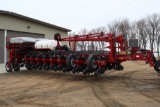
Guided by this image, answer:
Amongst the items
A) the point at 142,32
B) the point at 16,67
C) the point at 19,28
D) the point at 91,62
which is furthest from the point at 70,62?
the point at 142,32

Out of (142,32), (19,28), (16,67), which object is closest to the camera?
(16,67)

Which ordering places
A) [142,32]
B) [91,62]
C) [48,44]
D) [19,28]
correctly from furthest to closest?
[142,32] < [19,28] < [48,44] < [91,62]

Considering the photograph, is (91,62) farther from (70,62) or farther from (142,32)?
(142,32)

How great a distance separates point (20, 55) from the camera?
15656 millimetres

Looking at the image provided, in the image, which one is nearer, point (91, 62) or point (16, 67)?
point (91, 62)

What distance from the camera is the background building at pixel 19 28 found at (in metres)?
21.5

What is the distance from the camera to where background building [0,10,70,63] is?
21484mm

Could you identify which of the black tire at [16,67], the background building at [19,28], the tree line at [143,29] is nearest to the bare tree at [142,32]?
the tree line at [143,29]

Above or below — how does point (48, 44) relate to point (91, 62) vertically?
above

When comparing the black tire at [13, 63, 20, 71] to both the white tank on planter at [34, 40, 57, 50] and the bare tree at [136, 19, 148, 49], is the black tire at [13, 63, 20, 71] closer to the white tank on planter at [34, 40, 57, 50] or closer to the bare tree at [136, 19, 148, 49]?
the white tank on planter at [34, 40, 57, 50]

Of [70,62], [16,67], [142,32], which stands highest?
[142,32]

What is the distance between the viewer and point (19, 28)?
23.0 meters

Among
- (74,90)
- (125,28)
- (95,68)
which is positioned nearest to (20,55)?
(95,68)

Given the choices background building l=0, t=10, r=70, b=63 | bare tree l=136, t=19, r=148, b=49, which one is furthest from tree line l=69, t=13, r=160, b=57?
background building l=0, t=10, r=70, b=63
